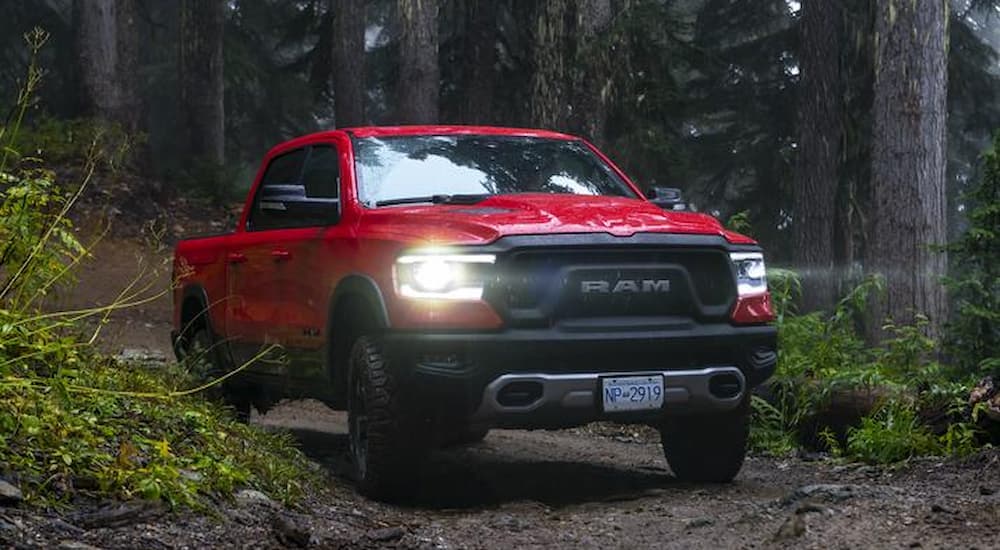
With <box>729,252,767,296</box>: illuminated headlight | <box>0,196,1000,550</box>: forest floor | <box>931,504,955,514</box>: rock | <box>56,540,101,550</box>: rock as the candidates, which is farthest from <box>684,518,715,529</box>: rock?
<box>56,540,101,550</box>: rock

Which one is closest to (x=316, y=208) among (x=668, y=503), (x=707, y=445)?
(x=668, y=503)

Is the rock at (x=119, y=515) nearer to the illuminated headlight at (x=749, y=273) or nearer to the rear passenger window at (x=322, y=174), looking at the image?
the rear passenger window at (x=322, y=174)

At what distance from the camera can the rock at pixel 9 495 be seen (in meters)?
5.45

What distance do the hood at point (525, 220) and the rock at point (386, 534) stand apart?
1.53m

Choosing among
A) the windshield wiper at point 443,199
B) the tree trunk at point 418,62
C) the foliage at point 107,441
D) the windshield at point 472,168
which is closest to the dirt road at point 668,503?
the foliage at point 107,441

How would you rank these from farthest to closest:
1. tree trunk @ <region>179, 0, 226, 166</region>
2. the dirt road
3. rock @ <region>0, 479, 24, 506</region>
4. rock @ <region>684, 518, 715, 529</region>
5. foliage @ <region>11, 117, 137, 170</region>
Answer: tree trunk @ <region>179, 0, 226, 166</region> → foliage @ <region>11, 117, 137, 170</region> → rock @ <region>684, 518, 715, 529</region> → the dirt road → rock @ <region>0, 479, 24, 506</region>

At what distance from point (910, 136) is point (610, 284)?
30.4 ft

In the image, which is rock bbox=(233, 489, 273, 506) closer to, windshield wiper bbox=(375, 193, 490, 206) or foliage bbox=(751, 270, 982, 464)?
windshield wiper bbox=(375, 193, 490, 206)

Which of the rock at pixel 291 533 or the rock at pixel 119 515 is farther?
the rock at pixel 291 533

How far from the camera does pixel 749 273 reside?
7613 millimetres

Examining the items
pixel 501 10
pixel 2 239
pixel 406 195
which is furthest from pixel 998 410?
→ pixel 501 10

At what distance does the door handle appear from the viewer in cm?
854

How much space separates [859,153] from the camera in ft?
80.6

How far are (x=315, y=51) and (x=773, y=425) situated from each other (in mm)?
19866
